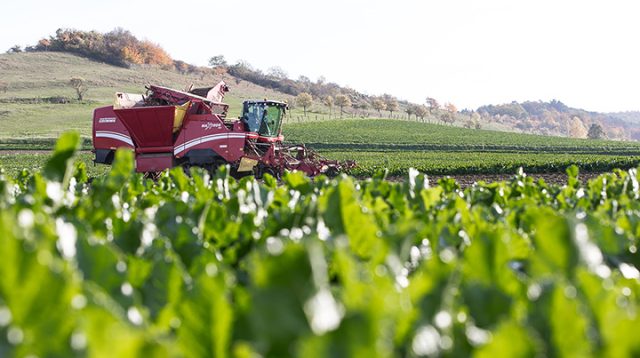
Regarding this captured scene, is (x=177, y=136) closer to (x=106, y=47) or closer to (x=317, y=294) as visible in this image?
(x=317, y=294)

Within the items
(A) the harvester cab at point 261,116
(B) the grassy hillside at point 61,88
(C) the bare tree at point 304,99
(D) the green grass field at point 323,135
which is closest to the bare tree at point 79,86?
(B) the grassy hillside at point 61,88

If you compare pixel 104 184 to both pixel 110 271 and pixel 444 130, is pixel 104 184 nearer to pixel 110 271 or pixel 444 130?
pixel 110 271

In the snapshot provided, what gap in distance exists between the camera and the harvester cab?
20734 mm

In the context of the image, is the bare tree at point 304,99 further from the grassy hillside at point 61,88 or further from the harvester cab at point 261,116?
the harvester cab at point 261,116

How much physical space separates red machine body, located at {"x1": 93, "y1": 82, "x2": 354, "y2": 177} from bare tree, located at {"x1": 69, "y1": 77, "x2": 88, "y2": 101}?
191 ft

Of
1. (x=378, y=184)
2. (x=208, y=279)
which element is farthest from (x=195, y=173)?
(x=208, y=279)

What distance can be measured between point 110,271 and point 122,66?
3786 inches

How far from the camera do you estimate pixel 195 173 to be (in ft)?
10.8

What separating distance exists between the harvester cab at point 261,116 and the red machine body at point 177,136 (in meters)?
0.60

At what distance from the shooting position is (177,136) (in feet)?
63.3

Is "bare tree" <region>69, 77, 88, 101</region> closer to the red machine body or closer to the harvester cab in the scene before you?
the harvester cab

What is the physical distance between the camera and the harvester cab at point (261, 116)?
20734 millimetres

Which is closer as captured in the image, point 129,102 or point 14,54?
point 129,102

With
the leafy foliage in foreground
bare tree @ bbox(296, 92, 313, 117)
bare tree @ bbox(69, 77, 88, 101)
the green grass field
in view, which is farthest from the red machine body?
bare tree @ bbox(296, 92, 313, 117)
